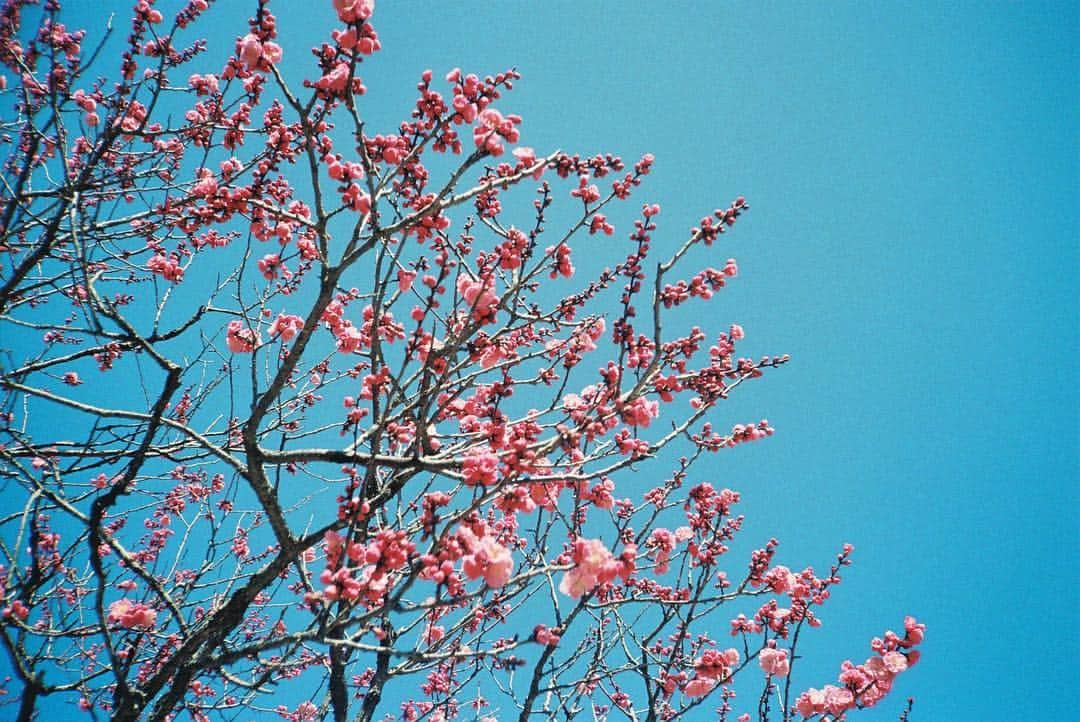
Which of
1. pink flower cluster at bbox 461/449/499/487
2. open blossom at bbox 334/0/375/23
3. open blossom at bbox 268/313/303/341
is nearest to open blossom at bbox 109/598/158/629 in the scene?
open blossom at bbox 268/313/303/341

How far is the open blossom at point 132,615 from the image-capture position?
3.35 metres

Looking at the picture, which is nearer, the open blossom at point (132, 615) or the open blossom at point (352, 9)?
the open blossom at point (352, 9)

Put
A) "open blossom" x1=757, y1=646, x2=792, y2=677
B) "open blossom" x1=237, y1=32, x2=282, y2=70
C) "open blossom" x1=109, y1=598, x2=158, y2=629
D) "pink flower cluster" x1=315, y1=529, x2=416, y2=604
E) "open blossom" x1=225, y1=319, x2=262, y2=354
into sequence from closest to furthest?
"pink flower cluster" x1=315, y1=529, x2=416, y2=604 → "open blossom" x1=237, y1=32, x2=282, y2=70 → "open blossom" x1=109, y1=598, x2=158, y2=629 → "open blossom" x1=225, y1=319, x2=262, y2=354 → "open blossom" x1=757, y1=646, x2=792, y2=677

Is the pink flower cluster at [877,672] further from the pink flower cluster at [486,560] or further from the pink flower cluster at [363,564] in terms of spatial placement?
the pink flower cluster at [363,564]

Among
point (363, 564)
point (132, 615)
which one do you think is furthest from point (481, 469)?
point (132, 615)

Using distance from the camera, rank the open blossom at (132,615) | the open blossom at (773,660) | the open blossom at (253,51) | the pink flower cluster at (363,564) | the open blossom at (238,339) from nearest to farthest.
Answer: the pink flower cluster at (363,564), the open blossom at (253,51), the open blossom at (132,615), the open blossom at (238,339), the open blossom at (773,660)

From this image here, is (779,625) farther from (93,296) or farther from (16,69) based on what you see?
(16,69)

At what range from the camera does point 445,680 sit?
613 cm

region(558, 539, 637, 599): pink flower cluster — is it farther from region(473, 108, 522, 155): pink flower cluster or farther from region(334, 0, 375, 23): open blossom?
region(334, 0, 375, 23): open blossom

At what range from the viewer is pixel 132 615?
11.0 feet

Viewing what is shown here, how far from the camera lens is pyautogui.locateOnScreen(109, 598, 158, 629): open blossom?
335 centimetres

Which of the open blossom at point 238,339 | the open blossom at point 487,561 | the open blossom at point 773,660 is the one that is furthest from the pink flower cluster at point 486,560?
the open blossom at point 773,660

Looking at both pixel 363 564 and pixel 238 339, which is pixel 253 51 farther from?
pixel 363 564

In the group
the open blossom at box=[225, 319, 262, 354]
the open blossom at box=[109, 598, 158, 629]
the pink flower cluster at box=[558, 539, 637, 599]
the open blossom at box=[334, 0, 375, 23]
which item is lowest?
the pink flower cluster at box=[558, 539, 637, 599]
